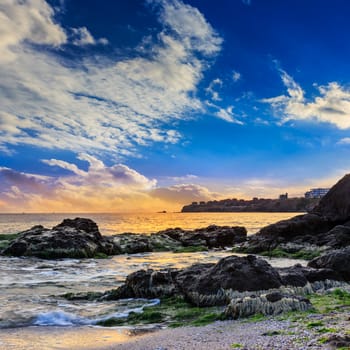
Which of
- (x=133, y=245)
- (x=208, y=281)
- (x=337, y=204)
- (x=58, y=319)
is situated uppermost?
(x=337, y=204)

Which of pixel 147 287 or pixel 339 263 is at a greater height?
pixel 339 263

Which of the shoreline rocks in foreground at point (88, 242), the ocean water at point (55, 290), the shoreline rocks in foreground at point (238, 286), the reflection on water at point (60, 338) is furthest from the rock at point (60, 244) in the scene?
the reflection on water at point (60, 338)

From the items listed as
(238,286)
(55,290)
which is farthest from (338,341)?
(55,290)

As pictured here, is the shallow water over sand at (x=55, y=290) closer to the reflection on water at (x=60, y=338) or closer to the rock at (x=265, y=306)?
the reflection on water at (x=60, y=338)

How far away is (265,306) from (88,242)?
25993 millimetres

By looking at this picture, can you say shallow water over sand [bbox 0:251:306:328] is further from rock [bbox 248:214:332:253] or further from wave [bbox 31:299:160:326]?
rock [bbox 248:214:332:253]

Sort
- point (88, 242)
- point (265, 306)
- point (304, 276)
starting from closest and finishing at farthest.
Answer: point (265, 306) < point (304, 276) < point (88, 242)

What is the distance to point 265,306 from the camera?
11.1 m

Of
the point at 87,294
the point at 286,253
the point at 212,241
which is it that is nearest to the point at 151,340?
the point at 87,294

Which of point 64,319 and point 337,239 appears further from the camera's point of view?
point 337,239

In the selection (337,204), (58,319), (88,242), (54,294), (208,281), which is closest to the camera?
(58,319)

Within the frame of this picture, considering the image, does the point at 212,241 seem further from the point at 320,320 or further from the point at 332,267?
the point at 320,320

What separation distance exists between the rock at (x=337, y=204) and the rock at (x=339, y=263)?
84.2 feet

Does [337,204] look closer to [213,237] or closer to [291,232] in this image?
[291,232]
